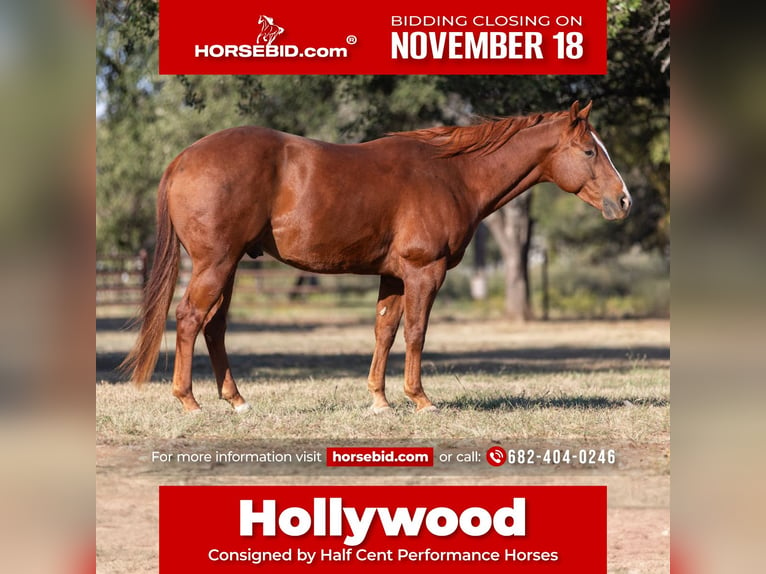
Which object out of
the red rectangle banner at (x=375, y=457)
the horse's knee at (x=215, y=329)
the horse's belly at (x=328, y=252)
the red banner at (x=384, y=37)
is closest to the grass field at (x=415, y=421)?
the red rectangle banner at (x=375, y=457)

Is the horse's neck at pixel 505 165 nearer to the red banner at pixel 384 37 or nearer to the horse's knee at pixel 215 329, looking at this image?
the red banner at pixel 384 37

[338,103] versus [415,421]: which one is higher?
[338,103]

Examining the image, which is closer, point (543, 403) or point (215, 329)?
point (215, 329)

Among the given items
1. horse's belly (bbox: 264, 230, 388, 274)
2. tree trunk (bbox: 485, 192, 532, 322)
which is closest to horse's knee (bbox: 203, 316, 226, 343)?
horse's belly (bbox: 264, 230, 388, 274)

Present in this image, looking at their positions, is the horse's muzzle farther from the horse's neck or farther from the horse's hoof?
the horse's hoof

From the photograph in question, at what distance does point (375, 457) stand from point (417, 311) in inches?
82.8

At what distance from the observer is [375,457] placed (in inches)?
226

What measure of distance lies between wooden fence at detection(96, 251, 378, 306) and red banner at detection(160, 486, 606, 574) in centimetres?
1815

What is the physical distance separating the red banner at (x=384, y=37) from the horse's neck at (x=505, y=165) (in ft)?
4.42

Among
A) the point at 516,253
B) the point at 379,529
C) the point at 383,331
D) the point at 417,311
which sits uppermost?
the point at 516,253

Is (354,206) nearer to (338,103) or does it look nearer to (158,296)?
(158,296)

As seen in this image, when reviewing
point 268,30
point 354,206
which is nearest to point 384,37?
point 268,30
